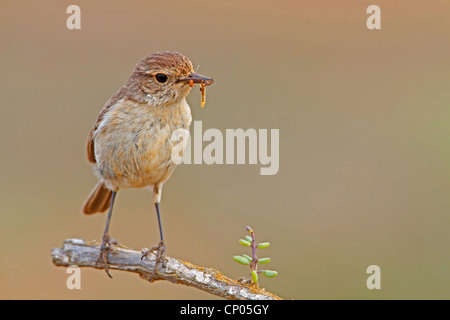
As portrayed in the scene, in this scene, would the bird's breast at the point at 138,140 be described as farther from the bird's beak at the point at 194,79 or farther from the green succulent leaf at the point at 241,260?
the green succulent leaf at the point at 241,260

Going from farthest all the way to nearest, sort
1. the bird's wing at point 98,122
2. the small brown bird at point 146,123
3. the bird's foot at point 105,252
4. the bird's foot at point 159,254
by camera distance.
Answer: the bird's wing at point 98,122 < the bird's foot at point 105,252 < the small brown bird at point 146,123 < the bird's foot at point 159,254

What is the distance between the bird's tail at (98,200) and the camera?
5.06 m

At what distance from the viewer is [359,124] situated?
882 cm

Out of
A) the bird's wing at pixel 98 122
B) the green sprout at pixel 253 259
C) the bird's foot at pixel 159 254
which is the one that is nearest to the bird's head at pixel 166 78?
the bird's wing at pixel 98 122

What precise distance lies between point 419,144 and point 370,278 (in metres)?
2.73

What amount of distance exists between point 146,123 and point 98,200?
123 centimetres

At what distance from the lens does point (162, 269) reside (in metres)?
3.99

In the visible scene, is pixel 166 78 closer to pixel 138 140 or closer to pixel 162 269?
pixel 138 140

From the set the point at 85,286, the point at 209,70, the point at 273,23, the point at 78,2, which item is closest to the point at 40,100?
the point at 78,2

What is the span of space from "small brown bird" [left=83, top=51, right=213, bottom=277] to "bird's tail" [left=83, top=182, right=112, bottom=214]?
2.11 feet

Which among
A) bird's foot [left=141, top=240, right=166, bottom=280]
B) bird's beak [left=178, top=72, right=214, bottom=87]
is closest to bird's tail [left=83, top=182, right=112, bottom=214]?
bird's foot [left=141, top=240, right=166, bottom=280]

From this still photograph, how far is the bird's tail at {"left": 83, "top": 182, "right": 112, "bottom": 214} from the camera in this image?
16.6ft

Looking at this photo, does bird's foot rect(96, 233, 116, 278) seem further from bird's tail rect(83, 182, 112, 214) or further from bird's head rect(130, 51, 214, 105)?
bird's head rect(130, 51, 214, 105)

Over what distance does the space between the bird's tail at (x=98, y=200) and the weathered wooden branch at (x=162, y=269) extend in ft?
2.35
